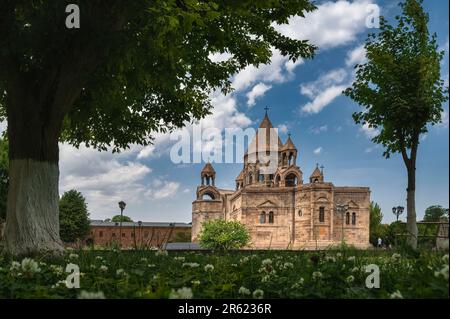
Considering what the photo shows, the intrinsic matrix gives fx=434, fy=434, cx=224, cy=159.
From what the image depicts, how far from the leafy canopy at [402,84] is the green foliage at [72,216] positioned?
42112 mm

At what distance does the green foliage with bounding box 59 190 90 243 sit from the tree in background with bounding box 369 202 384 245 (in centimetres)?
4937

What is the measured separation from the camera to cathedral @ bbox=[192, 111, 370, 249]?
192 feet

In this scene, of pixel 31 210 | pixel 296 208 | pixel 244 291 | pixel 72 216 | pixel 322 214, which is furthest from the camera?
pixel 296 208

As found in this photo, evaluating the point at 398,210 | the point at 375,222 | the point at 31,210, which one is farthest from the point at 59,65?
the point at 375,222

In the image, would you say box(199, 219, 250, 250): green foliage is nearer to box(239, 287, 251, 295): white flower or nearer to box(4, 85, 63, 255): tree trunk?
box(4, 85, 63, 255): tree trunk

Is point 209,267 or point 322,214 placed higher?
point 209,267

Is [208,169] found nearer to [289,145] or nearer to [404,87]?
[289,145]

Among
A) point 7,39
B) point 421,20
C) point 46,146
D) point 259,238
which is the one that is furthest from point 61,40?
point 259,238

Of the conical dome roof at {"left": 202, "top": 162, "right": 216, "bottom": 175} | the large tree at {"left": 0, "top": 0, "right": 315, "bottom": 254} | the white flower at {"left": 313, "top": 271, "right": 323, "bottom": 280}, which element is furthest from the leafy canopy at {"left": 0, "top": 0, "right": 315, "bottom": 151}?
the conical dome roof at {"left": 202, "top": 162, "right": 216, "bottom": 175}

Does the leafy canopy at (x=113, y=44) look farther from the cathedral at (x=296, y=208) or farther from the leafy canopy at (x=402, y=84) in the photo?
the cathedral at (x=296, y=208)

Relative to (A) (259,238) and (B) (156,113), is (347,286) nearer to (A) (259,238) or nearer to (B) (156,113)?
(B) (156,113)

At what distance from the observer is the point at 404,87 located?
799 inches

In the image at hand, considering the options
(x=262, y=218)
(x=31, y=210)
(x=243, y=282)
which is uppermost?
(x=31, y=210)

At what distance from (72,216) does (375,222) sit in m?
55.8
